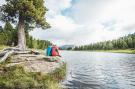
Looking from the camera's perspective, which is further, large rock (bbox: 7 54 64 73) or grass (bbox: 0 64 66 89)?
large rock (bbox: 7 54 64 73)

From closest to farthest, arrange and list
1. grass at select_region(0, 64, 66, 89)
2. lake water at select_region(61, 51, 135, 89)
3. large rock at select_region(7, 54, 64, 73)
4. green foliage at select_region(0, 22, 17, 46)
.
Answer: grass at select_region(0, 64, 66, 89)
large rock at select_region(7, 54, 64, 73)
lake water at select_region(61, 51, 135, 89)
green foliage at select_region(0, 22, 17, 46)

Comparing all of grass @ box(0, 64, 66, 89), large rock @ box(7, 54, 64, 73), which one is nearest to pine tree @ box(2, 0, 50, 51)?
large rock @ box(7, 54, 64, 73)

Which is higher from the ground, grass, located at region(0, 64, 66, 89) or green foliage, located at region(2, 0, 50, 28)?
green foliage, located at region(2, 0, 50, 28)

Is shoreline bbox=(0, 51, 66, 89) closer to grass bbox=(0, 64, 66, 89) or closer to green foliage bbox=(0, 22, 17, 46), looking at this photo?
grass bbox=(0, 64, 66, 89)

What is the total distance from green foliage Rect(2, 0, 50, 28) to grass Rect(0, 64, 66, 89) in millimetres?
13145

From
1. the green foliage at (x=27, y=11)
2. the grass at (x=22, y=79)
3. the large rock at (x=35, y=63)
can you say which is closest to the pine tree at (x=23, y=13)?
the green foliage at (x=27, y=11)

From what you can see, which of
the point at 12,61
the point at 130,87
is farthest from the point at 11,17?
the point at 130,87

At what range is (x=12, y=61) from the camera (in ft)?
85.1

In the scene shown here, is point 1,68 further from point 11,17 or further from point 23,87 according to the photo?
point 11,17

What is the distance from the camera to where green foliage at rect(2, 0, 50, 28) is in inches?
1361

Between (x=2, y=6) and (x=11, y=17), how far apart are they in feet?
8.03

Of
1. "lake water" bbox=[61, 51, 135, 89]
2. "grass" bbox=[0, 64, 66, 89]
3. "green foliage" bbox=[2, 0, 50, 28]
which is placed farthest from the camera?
"green foliage" bbox=[2, 0, 50, 28]

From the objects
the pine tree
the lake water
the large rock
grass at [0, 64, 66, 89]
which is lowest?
the lake water

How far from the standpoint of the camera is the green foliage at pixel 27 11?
3456 cm
